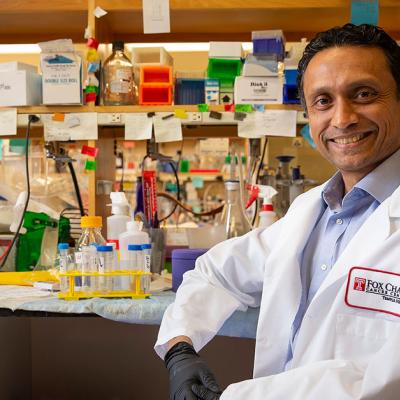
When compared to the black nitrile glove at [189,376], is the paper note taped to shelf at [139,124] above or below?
above

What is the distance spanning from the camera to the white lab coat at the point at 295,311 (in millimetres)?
979

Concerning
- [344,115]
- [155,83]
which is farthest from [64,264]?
[344,115]

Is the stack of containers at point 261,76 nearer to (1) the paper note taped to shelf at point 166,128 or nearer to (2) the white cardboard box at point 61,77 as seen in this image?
(1) the paper note taped to shelf at point 166,128

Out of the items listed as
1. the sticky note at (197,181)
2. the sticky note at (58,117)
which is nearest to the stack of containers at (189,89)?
the sticky note at (58,117)

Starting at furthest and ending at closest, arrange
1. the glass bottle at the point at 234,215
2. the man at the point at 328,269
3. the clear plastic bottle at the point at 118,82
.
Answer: the clear plastic bottle at the point at 118,82 → the glass bottle at the point at 234,215 → the man at the point at 328,269

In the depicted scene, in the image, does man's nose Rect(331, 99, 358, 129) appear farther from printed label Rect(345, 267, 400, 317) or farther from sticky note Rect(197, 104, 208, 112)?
sticky note Rect(197, 104, 208, 112)

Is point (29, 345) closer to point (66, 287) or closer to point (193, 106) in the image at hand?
point (66, 287)

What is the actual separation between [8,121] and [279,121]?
93cm

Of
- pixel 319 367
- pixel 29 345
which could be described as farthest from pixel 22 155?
pixel 319 367

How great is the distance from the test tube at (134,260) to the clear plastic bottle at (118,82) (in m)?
0.66

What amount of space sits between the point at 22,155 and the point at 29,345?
0.98m

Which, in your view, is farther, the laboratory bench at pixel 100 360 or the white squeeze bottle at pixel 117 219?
the laboratory bench at pixel 100 360

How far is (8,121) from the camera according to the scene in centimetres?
212

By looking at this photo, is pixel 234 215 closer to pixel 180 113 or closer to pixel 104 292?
pixel 180 113
